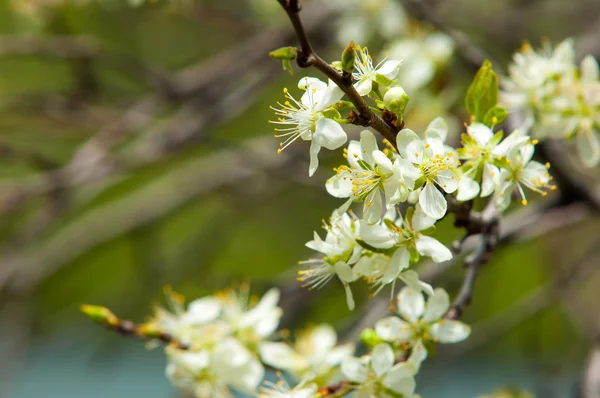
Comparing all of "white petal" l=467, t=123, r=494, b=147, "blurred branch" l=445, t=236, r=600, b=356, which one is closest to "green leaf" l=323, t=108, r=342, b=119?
"white petal" l=467, t=123, r=494, b=147

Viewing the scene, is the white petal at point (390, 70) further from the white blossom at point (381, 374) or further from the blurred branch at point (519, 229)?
the blurred branch at point (519, 229)

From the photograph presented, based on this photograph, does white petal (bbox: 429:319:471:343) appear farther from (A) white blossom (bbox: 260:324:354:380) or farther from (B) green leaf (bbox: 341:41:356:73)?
(B) green leaf (bbox: 341:41:356:73)

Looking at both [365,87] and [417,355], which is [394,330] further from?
[365,87]

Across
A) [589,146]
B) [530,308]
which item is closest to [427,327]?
[589,146]

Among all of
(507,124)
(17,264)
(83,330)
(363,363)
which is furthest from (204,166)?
(83,330)

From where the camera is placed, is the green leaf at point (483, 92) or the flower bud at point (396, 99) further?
the green leaf at point (483, 92)

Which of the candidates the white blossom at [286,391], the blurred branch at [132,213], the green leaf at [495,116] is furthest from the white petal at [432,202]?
the blurred branch at [132,213]

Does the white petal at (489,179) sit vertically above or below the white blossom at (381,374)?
above
